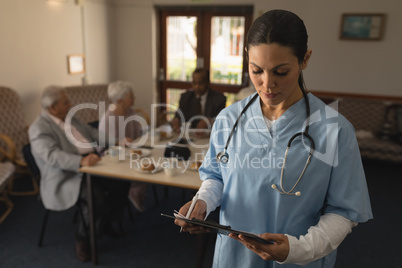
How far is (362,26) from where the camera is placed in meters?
4.61

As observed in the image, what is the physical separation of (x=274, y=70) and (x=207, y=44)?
451 cm

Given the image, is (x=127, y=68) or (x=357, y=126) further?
(x=127, y=68)

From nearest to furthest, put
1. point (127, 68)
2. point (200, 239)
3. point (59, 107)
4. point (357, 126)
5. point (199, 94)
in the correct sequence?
point (200, 239), point (59, 107), point (199, 94), point (357, 126), point (127, 68)

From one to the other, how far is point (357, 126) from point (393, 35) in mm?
1330

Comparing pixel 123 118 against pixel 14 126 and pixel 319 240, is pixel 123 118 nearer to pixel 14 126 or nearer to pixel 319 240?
pixel 14 126

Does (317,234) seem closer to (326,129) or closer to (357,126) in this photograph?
(326,129)

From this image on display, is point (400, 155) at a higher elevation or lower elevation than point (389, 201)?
higher

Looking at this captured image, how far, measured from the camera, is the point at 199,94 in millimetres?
3354

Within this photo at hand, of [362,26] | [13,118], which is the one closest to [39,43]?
[13,118]

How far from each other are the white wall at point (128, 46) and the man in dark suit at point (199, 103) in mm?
1597

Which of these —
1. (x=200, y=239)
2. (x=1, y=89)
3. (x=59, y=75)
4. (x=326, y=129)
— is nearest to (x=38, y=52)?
(x=59, y=75)

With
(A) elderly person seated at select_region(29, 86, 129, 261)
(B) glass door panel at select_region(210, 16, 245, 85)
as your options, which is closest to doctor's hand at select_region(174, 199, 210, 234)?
(A) elderly person seated at select_region(29, 86, 129, 261)

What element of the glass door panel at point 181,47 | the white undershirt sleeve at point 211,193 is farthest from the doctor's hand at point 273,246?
the glass door panel at point 181,47

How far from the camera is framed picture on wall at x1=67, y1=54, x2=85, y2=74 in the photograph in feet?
14.8
